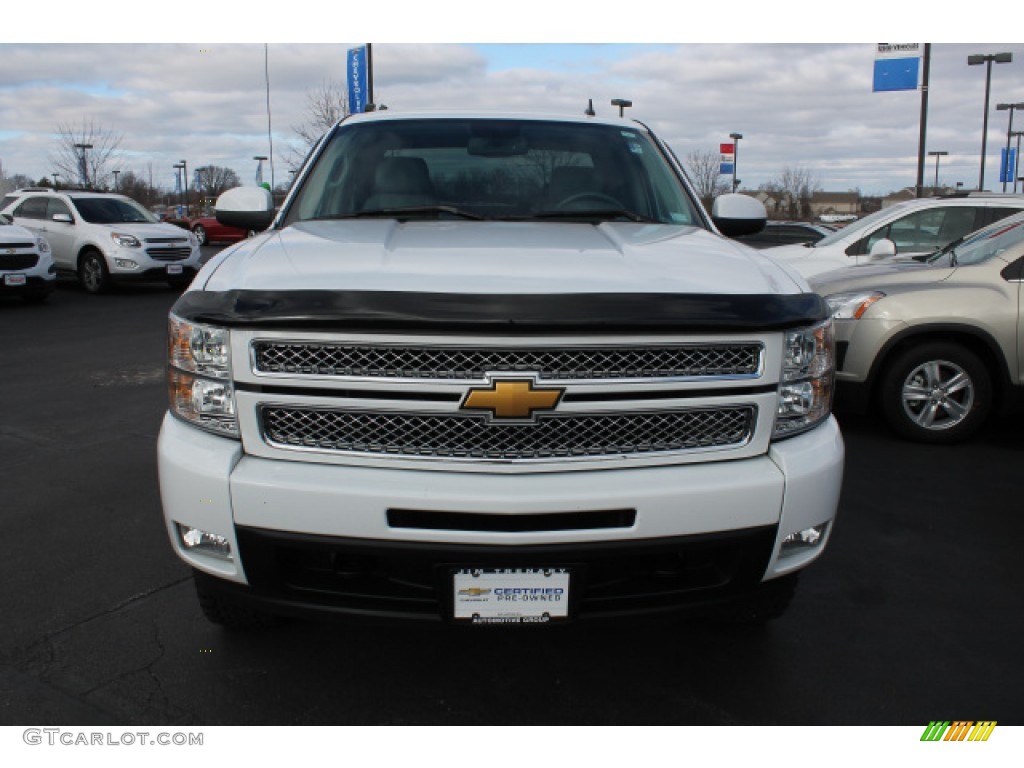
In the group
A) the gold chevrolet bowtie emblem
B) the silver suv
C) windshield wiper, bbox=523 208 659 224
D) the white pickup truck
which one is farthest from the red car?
the gold chevrolet bowtie emblem

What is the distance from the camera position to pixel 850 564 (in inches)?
150

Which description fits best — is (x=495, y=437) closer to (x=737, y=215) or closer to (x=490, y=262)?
(x=490, y=262)

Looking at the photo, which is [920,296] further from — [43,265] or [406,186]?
[43,265]

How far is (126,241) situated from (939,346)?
13.5 m

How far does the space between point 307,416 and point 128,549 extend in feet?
6.48

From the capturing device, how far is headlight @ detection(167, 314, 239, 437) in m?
2.40

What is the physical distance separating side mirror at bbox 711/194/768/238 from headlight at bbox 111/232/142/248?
13.3 m

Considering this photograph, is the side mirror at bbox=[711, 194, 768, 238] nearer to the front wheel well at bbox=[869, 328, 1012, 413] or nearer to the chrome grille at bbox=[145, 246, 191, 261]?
the front wheel well at bbox=[869, 328, 1012, 413]

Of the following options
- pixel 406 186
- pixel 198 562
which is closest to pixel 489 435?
pixel 198 562

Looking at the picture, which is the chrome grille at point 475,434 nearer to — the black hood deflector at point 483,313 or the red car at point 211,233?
the black hood deflector at point 483,313

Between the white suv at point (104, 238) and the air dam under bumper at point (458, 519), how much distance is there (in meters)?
14.0

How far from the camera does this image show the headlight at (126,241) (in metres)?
→ 15.0

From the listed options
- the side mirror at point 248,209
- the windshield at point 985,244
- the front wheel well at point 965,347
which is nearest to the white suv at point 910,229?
the windshield at point 985,244

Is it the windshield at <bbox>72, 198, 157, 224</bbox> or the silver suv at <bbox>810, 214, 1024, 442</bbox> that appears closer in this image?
the silver suv at <bbox>810, 214, 1024, 442</bbox>
